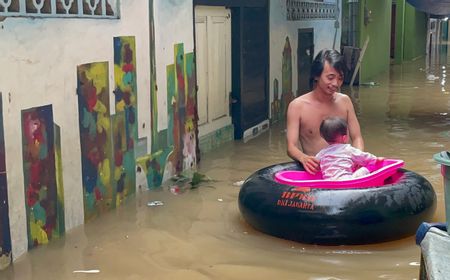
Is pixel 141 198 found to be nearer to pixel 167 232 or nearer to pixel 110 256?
pixel 167 232

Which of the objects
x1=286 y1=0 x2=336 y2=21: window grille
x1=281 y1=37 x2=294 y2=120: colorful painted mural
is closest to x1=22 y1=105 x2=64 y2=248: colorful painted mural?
x1=281 y1=37 x2=294 y2=120: colorful painted mural

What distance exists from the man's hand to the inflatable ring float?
299 millimetres

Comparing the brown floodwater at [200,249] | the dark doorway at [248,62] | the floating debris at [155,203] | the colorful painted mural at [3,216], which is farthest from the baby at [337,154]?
the dark doorway at [248,62]

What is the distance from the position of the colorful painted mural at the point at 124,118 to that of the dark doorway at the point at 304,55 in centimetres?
671

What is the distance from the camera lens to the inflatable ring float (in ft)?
16.9

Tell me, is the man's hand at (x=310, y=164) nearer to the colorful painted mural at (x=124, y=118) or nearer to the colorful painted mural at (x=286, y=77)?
the colorful painted mural at (x=124, y=118)

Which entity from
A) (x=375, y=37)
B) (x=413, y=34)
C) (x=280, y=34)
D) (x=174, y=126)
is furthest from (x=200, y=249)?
(x=413, y=34)

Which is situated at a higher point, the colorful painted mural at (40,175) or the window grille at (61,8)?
the window grille at (61,8)

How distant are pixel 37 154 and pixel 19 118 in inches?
13.7

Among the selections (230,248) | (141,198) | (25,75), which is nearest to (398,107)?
(141,198)

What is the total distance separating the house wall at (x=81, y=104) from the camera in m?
4.89

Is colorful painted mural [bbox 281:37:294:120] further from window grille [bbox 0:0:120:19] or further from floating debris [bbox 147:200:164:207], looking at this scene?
window grille [bbox 0:0:120:19]

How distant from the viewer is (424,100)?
48.8ft

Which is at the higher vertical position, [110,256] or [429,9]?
[429,9]
